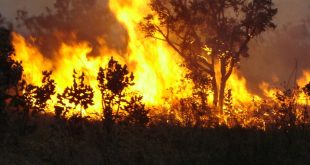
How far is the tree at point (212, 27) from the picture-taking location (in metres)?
26.4

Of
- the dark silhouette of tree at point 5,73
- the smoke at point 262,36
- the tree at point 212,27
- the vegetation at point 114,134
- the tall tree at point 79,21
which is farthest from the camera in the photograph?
the smoke at point 262,36

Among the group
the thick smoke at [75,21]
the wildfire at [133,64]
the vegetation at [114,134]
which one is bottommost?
the vegetation at [114,134]

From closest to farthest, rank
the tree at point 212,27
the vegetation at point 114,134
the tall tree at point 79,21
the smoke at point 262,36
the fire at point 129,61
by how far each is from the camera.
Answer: the vegetation at point 114,134 < the fire at point 129,61 < the tree at point 212,27 < the tall tree at point 79,21 < the smoke at point 262,36

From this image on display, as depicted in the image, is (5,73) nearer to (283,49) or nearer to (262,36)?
(262,36)

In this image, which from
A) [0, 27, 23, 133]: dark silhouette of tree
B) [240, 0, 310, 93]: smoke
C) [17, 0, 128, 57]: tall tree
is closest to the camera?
[0, 27, 23, 133]: dark silhouette of tree

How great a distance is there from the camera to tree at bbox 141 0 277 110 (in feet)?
86.7

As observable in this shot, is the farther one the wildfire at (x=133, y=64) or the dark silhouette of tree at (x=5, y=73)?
the wildfire at (x=133, y=64)

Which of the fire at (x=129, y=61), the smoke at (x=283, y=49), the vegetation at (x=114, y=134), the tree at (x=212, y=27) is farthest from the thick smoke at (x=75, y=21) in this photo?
the vegetation at (x=114, y=134)

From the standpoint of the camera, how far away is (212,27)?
27453mm

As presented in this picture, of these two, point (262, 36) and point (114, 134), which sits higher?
point (262, 36)

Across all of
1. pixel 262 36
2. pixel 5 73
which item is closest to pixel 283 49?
pixel 262 36

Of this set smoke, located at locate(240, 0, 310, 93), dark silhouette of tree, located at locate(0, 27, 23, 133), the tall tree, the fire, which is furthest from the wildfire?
smoke, located at locate(240, 0, 310, 93)

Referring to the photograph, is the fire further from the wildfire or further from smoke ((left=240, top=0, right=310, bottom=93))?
smoke ((left=240, top=0, right=310, bottom=93))

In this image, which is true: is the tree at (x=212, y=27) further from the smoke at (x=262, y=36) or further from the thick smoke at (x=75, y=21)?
the thick smoke at (x=75, y=21)
